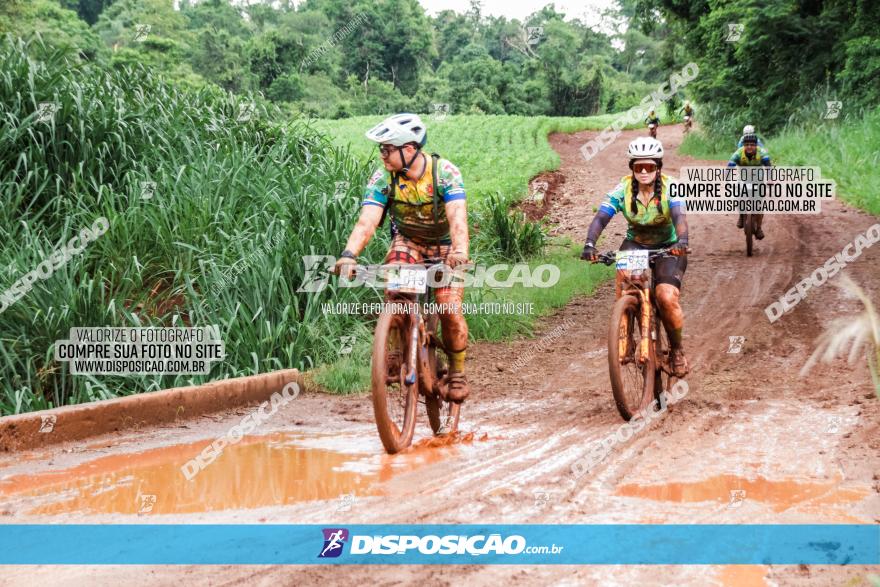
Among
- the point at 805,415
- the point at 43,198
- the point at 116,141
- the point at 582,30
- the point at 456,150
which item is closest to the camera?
the point at 805,415

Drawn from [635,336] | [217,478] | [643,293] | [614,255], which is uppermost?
[614,255]

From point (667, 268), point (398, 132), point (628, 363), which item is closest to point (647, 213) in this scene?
point (667, 268)

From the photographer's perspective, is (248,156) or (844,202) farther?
(844,202)

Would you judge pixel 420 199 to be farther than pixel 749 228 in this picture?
No

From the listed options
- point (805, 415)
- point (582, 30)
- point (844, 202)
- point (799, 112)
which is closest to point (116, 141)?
point (805, 415)

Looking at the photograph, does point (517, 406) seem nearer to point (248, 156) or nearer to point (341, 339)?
point (341, 339)

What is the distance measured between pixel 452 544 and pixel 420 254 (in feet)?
8.80

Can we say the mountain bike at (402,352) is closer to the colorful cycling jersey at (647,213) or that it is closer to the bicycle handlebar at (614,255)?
the bicycle handlebar at (614,255)

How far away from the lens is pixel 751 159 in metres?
14.6

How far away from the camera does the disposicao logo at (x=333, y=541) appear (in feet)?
12.9

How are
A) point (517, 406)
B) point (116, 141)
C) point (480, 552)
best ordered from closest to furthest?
point (480, 552) → point (517, 406) → point (116, 141)

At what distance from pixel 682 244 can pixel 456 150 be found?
1038 inches

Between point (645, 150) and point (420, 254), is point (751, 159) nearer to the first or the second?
point (645, 150)

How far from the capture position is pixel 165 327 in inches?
323
